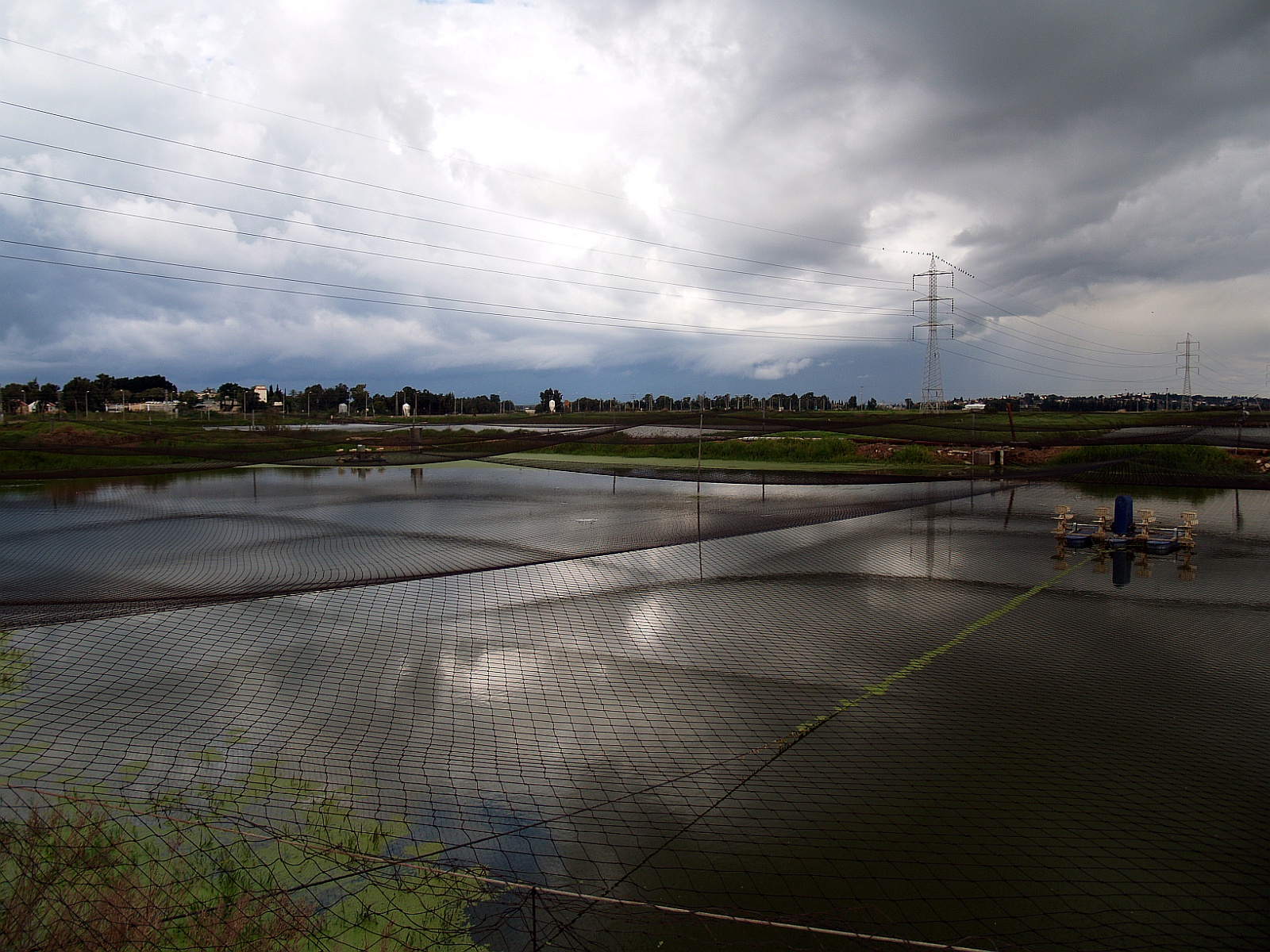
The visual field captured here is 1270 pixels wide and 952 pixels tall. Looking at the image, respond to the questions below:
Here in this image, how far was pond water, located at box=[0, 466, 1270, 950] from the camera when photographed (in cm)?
328

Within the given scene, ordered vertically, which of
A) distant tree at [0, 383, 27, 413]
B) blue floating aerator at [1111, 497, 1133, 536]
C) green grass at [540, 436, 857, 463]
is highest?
distant tree at [0, 383, 27, 413]

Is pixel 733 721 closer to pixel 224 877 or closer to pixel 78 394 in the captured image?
pixel 224 877

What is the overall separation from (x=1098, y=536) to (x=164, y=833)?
12.7 metres

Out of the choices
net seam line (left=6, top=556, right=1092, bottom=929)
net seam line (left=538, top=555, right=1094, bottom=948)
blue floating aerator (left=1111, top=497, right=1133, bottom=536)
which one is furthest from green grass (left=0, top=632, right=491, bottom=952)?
blue floating aerator (left=1111, top=497, right=1133, bottom=536)

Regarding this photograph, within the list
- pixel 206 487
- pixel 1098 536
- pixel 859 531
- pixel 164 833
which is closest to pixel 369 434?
pixel 206 487

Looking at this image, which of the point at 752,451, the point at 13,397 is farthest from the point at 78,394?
the point at 752,451

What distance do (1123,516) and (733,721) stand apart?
33.1 ft

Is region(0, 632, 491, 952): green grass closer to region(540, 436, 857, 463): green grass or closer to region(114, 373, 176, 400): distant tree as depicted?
region(540, 436, 857, 463): green grass

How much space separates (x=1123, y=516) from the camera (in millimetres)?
12023

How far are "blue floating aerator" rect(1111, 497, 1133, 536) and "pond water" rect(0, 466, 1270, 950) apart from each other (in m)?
1.32

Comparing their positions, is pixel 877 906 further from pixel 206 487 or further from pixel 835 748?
pixel 206 487

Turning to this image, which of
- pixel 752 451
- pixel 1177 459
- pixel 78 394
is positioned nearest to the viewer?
pixel 1177 459

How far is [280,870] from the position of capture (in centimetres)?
361

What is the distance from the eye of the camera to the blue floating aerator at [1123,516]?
39.2ft
